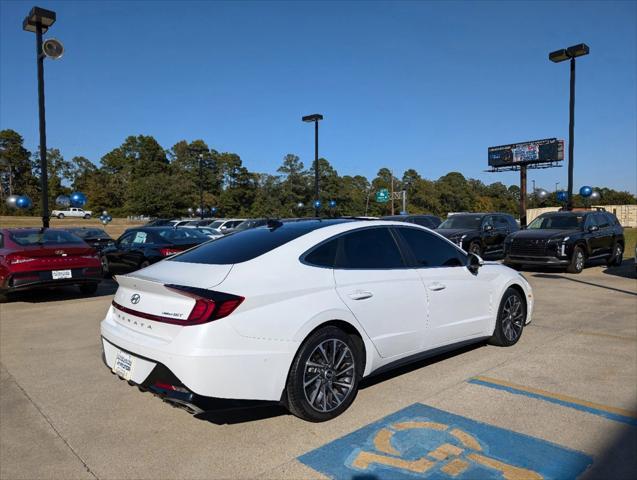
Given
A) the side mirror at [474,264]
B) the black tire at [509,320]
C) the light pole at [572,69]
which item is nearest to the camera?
the side mirror at [474,264]

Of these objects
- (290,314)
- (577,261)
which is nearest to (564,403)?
(290,314)

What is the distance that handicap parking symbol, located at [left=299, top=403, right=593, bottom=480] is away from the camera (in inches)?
117

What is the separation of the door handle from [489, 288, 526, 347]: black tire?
7.32 ft

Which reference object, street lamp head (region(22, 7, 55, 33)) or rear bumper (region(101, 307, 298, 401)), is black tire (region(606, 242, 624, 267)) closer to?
rear bumper (region(101, 307, 298, 401))

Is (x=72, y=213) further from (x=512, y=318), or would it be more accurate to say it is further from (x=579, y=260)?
(x=512, y=318)

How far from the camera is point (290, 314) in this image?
3.49m

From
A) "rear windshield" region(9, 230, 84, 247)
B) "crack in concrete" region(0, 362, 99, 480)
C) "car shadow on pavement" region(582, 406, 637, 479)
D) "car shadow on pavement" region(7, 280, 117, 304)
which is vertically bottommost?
"car shadow on pavement" region(7, 280, 117, 304)

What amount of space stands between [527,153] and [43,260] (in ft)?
210

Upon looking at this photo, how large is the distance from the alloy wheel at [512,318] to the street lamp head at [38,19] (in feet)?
43.0

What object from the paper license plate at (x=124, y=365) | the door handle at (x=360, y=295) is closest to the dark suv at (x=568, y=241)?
A: the door handle at (x=360, y=295)

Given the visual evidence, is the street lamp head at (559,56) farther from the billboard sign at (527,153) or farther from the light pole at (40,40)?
the billboard sign at (527,153)

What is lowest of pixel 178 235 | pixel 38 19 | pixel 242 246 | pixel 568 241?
pixel 568 241

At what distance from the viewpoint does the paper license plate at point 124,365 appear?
3.54 m

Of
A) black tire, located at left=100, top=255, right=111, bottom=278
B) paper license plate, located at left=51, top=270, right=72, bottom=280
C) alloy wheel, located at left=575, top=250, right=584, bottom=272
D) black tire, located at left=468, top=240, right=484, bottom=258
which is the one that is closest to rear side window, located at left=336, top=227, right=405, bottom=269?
paper license plate, located at left=51, top=270, right=72, bottom=280
